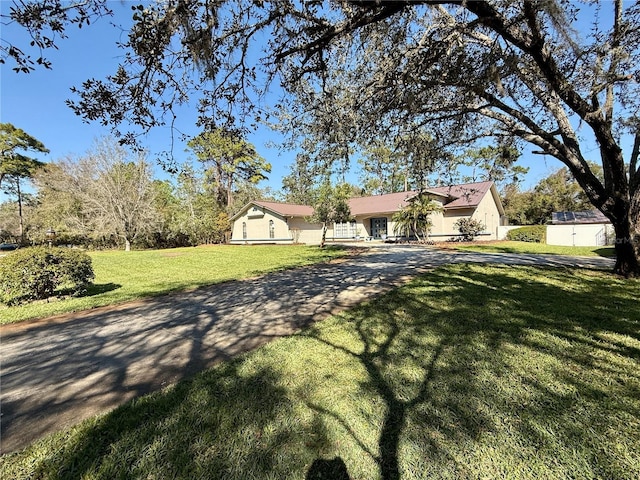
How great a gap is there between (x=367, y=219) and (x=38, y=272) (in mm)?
23571

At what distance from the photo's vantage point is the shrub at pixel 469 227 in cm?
2081

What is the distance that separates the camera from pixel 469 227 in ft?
68.4

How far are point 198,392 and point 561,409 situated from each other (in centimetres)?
330

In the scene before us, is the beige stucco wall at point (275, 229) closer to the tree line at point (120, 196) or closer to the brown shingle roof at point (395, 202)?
the brown shingle roof at point (395, 202)

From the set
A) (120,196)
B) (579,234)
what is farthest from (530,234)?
(120,196)

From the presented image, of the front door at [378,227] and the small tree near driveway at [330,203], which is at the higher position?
the small tree near driveway at [330,203]

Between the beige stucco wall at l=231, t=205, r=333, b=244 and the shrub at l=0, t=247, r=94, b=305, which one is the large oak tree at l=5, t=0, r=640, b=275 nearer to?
the shrub at l=0, t=247, r=94, b=305

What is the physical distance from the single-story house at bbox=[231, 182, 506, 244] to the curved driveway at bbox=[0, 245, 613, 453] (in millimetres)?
16485

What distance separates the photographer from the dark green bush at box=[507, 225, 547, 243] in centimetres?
2056

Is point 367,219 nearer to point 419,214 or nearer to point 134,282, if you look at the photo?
point 419,214

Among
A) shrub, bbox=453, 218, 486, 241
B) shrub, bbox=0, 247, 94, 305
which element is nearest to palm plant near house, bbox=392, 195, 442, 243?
shrub, bbox=453, 218, 486, 241

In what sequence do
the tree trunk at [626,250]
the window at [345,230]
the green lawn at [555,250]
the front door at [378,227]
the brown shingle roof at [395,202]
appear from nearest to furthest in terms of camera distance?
the tree trunk at [626,250]
the green lawn at [555,250]
the brown shingle roof at [395,202]
the front door at [378,227]
the window at [345,230]

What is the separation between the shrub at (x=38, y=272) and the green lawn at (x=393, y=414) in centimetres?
632

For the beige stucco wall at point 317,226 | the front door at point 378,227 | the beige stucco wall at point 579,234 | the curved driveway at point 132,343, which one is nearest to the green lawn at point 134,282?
the curved driveway at point 132,343
